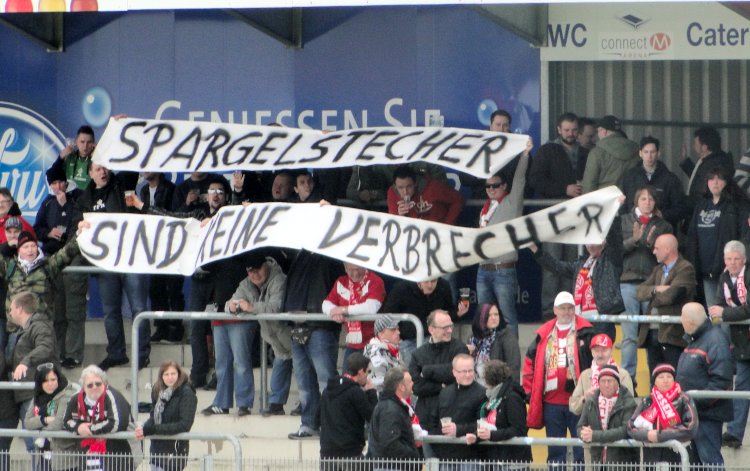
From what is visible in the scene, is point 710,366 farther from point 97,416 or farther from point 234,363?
point 97,416

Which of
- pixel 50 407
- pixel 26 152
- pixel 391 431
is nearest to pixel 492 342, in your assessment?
pixel 391 431

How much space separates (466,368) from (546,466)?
100 centimetres

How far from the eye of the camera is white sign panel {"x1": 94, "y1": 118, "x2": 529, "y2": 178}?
14.8 meters

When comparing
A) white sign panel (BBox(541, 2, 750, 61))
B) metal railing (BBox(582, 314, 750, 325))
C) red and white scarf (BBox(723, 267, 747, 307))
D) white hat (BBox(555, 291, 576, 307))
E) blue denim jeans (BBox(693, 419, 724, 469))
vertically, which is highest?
white sign panel (BBox(541, 2, 750, 61))

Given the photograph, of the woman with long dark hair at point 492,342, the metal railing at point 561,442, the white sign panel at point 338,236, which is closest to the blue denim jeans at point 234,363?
the white sign panel at point 338,236

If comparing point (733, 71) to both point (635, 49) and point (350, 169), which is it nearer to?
point (635, 49)

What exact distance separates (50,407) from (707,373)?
4.94 m

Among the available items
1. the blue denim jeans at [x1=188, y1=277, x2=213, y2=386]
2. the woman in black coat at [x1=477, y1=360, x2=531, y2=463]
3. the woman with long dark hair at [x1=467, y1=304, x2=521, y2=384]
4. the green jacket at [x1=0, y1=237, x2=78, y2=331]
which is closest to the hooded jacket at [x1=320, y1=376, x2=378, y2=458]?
the woman in black coat at [x1=477, y1=360, x2=531, y2=463]

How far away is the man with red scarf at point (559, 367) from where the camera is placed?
13.6 m

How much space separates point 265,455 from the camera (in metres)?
14.5

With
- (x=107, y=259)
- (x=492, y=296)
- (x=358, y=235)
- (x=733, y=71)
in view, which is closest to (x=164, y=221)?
(x=107, y=259)

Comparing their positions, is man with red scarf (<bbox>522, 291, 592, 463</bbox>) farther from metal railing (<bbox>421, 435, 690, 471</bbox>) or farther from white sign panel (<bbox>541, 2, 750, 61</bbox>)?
white sign panel (<bbox>541, 2, 750, 61</bbox>)

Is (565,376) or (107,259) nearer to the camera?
(565,376)

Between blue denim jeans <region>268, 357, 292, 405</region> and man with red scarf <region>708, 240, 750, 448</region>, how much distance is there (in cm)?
350
